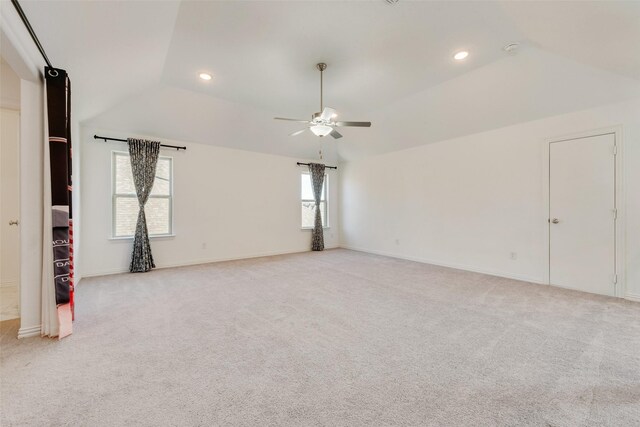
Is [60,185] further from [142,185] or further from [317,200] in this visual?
[317,200]

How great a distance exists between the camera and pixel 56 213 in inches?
91.5

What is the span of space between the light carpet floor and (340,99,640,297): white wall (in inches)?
40.1

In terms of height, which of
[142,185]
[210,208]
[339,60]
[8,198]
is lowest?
[210,208]

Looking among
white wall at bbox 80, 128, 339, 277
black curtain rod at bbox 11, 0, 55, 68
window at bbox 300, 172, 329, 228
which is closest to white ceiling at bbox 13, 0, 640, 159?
black curtain rod at bbox 11, 0, 55, 68

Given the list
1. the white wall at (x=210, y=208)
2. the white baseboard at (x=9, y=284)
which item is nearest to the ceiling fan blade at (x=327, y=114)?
the white wall at (x=210, y=208)

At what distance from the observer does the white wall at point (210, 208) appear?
14.5 feet

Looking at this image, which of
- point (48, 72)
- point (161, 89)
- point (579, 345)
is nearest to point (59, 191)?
point (48, 72)

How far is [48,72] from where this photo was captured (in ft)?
7.38

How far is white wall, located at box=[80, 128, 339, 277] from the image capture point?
443 cm

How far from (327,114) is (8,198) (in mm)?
4333

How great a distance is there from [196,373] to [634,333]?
378 centimetres

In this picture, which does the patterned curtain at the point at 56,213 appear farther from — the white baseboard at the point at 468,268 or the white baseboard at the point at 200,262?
the white baseboard at the point at 468,268

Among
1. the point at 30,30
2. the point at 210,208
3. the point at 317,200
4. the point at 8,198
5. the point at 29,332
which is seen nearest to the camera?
the point at 30,30

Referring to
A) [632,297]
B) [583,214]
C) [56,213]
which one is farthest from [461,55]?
[56,213]
